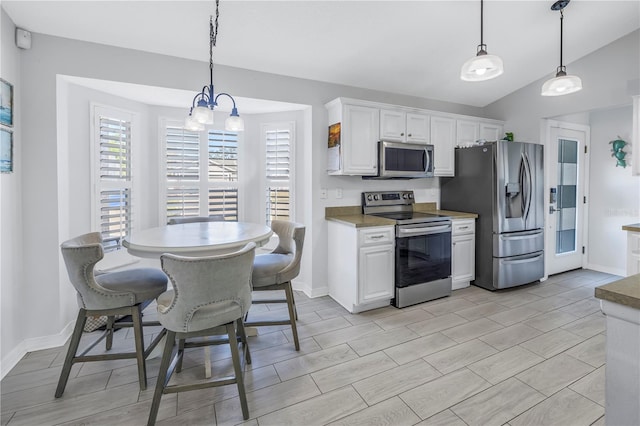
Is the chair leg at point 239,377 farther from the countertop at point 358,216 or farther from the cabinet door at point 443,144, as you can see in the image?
the cabinet door at point 443,144

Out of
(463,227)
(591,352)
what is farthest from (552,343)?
(463,227)

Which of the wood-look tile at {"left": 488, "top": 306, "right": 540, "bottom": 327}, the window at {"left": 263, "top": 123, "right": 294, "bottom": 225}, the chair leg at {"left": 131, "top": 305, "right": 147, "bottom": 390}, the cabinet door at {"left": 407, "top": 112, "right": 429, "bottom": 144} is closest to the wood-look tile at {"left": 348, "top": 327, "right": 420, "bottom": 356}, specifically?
the wood-look tile at {"left": 488, "top": 306, "right": 540, "bottom": 327}

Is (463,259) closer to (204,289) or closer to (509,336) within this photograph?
(509,336)

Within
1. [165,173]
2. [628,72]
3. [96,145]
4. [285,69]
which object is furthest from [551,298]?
[96,145]

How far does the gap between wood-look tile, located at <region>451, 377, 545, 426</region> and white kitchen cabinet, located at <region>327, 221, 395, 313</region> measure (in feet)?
4.22

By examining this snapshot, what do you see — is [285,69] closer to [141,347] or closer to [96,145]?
[96,145]

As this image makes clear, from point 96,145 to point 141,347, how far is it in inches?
78.3

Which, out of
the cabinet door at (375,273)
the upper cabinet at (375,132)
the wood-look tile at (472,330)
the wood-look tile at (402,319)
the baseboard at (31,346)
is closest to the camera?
the baseboard at (31,346)

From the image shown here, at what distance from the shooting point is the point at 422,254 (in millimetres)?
3213

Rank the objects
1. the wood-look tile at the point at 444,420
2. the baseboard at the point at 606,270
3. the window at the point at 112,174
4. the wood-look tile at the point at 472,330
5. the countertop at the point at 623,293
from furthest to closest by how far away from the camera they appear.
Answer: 1. the baseboard at the point at 606,270
2. the window at the point at 112,174
3. the wood-look tile at the point at 472,330
4. the wood-look tile at the point at 444,420
5. the countertop at the point at 623,293

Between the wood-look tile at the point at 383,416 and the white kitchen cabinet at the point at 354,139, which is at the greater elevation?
the white kitchen cabinet at the point at 354,139

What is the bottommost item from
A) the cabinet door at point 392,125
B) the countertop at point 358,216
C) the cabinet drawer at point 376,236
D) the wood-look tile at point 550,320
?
the wood-look tile at point 550,320

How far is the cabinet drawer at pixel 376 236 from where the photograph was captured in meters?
2.95

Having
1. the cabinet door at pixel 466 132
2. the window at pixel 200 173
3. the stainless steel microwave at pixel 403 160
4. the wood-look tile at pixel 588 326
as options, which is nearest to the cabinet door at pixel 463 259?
the stainless steel microwave at pixel 403 160
